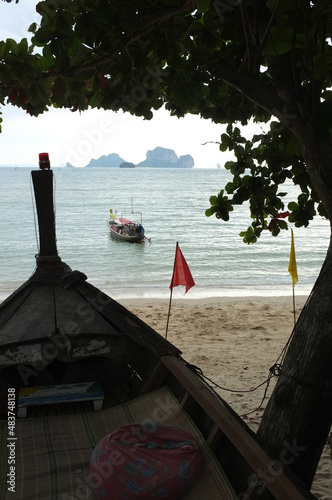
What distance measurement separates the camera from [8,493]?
121 inches

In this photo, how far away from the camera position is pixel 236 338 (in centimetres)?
1190

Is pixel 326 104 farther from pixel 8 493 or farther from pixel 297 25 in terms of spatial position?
pixel 8 493

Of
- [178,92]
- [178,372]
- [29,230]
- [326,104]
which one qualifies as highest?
[178,92]

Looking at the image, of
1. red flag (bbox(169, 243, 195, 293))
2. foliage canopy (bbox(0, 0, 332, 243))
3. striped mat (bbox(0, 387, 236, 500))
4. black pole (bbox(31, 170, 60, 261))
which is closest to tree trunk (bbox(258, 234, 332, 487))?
striped mat (bbox(0, 387, 236, 500))

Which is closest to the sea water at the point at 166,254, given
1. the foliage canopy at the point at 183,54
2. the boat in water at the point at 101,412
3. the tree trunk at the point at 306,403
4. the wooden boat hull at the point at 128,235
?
the wooden boat hull at the point at 128,235

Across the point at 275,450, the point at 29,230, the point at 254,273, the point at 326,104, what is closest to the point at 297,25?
the point at 326,104

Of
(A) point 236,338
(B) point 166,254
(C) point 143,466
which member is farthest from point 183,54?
(B) point 166,254

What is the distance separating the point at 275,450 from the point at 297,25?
2.95 meters

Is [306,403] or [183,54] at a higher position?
[183,54]

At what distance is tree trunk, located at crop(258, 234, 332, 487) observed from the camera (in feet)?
11.4

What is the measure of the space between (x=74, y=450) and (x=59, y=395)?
733 mm

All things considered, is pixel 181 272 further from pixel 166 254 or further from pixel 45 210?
pixel 166 254

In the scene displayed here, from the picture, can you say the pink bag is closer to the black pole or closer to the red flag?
the black pole

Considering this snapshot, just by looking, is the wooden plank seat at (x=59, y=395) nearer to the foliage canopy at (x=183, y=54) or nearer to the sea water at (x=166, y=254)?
the foliage canopy at (x=183, y=54)
